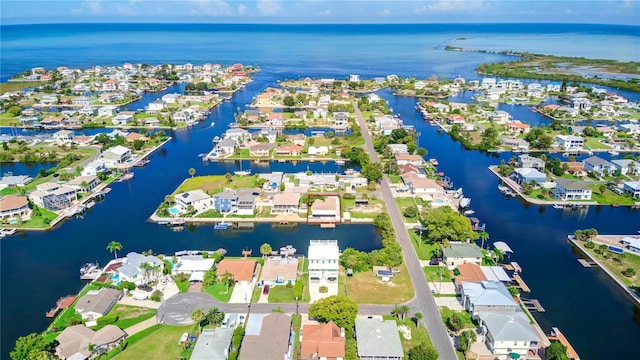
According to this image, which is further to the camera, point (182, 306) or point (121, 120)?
point (121, 120)

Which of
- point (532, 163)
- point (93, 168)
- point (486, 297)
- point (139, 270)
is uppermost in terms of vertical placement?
point (532, 163)

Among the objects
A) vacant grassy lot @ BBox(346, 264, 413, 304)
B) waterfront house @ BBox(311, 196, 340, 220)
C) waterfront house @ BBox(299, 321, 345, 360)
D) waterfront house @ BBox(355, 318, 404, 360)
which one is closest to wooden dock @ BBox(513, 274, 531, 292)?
vacant grassy lot @ BBox(346, 264, 413, 304)

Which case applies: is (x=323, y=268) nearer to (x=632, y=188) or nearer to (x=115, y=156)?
(x=632, y=188)

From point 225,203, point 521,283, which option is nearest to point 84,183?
point 225,203

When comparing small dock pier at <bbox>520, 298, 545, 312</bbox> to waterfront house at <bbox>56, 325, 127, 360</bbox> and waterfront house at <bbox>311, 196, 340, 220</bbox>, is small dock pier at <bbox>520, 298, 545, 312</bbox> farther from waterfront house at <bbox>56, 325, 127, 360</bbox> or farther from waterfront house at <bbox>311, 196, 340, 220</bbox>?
waterfront house at <bbox>56, 325, 127, 360</bbox>

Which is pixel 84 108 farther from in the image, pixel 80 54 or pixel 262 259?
pixel 80 54

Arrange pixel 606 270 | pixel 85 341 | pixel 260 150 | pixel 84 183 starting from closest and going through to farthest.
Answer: pixel 85 341
pixel 606 270
pixel 84 183
pixel 260 150

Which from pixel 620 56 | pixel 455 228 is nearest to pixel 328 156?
pixel 455 228

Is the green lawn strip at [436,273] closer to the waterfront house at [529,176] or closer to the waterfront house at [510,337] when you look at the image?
the waterfront house at [510,337]
